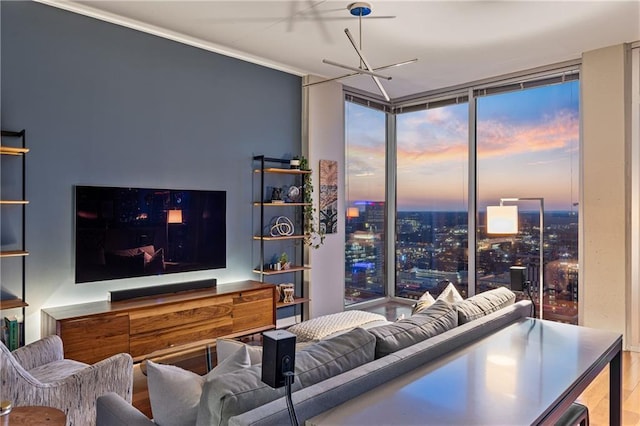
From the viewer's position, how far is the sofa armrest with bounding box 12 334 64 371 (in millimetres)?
2508

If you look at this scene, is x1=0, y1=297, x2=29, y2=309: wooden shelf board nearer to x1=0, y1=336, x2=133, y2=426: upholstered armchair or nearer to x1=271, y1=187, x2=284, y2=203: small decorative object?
x1=0, y1=336, x2=133, y2=426: upholstered armchair

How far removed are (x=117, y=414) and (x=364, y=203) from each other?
4799mm

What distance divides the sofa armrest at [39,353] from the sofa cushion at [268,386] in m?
1.83

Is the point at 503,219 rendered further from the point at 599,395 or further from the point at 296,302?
the point at 296,302

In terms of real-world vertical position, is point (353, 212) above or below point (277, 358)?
above

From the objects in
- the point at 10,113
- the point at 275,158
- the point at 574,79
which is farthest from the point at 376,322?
the point at 574,79

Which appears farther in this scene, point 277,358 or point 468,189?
point 468,189

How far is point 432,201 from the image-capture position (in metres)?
6.06

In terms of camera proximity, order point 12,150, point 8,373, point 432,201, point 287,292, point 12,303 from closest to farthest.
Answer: point 8,373 < point 12,150 < point 12,303 < point 287,292 < point 432,201

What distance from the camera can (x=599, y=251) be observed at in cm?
425

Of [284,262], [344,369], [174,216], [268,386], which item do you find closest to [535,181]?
[284,262]

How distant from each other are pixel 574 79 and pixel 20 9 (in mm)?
5140

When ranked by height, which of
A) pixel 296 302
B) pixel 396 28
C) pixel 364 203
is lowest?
pixel 296 302

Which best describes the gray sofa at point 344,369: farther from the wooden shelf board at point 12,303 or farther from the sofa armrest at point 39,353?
the wooden shelf board at point 12,303
